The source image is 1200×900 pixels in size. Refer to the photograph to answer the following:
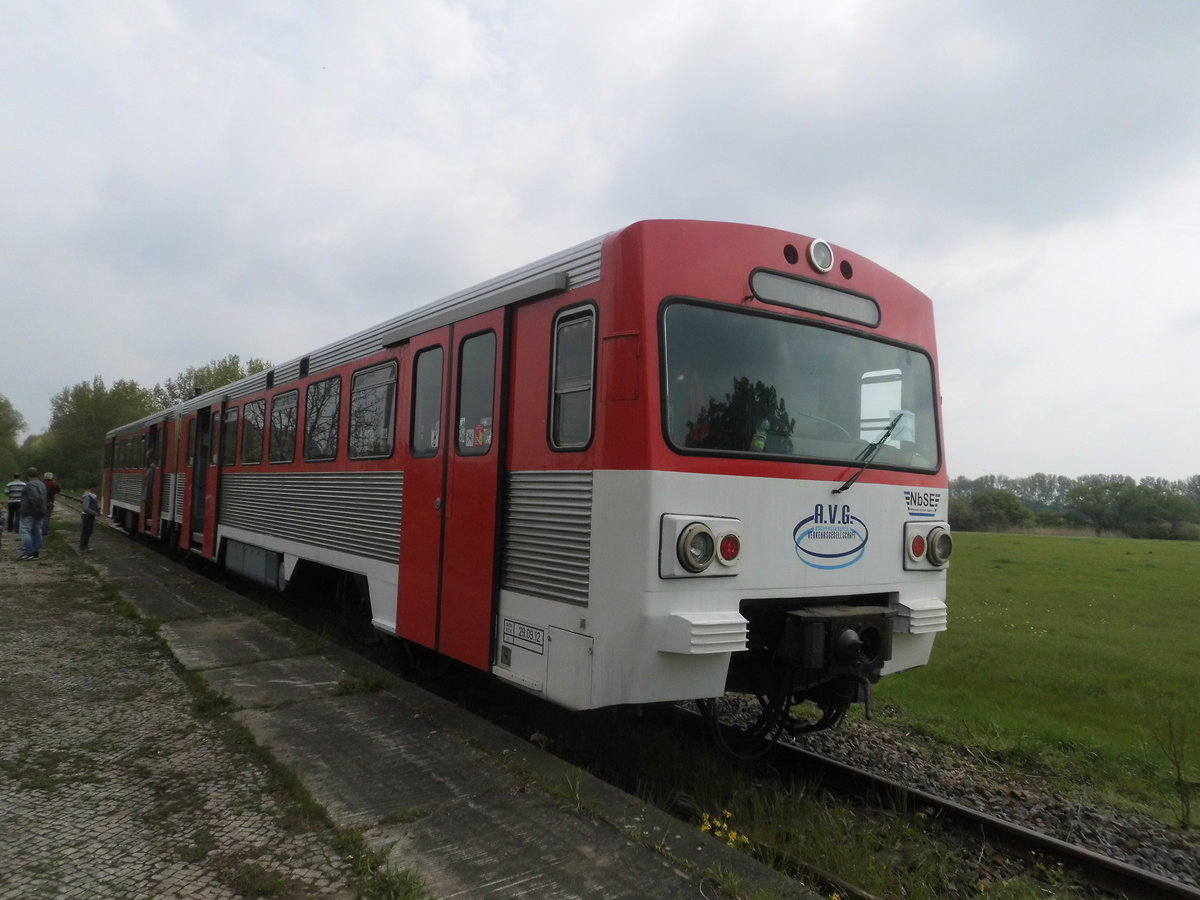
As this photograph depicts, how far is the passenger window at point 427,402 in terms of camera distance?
6.01 meters

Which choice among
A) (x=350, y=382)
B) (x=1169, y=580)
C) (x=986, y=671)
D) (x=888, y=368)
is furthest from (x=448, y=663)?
(x=1169, y=580)

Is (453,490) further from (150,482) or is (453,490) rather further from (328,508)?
(150,482)

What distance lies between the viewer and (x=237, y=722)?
5.34 metres

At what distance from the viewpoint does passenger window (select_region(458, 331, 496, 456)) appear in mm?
5367

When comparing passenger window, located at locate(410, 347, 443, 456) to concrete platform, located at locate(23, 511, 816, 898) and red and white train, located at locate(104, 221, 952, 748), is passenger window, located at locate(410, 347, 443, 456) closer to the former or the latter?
red and white train, located at locate(104, 221, 952, 748)

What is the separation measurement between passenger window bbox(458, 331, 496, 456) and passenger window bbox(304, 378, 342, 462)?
8.50ft

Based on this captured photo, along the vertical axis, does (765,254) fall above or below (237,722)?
above

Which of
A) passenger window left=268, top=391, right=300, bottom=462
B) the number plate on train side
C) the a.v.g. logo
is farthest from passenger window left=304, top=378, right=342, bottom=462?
the a.v.g. logo

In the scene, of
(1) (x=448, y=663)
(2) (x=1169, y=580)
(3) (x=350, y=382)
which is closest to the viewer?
(1) (x=448, y=663)

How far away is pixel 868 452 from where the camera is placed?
4949 millimetres

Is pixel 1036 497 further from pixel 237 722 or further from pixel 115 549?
pixel 237 722

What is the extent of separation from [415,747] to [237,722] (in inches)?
50.7

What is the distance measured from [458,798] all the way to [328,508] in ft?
13.9

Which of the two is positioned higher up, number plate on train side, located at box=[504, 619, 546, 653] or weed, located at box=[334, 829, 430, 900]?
number plate on train side, located at box=[504, 619, 546, 653]
